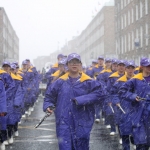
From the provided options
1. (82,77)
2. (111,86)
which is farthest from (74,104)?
(111,86)

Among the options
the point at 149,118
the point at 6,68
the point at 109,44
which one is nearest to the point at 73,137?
the point at 149,118

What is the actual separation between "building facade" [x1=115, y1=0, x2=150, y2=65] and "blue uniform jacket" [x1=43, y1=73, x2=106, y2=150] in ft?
102

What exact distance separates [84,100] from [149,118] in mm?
1277

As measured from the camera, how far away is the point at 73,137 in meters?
5.71

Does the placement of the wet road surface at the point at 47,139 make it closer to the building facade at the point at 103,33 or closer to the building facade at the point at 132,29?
the building facade at the point at 132,29

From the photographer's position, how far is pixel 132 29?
160ft

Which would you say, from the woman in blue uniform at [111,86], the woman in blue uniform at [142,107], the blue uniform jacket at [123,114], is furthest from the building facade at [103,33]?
the woman in blue uniform at [142,107]

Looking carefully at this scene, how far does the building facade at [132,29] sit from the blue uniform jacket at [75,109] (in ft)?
102

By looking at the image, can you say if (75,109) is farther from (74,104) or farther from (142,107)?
(142,107)

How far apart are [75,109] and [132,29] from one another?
44132 mm

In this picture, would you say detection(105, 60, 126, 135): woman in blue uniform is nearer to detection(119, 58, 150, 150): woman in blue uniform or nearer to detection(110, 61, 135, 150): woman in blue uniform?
detection(110, 61, 135, 150): woman in blue uniform

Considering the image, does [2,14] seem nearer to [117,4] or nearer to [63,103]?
[117,4]

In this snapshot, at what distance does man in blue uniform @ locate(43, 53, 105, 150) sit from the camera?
18.6 ft

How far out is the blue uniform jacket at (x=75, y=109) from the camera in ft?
18.6
